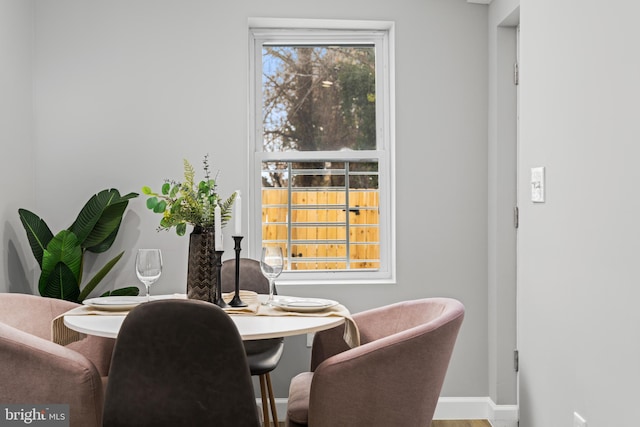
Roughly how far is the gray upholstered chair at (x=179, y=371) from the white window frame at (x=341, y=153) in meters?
1.95

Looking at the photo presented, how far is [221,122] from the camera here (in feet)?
11.8

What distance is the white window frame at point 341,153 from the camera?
149 inches

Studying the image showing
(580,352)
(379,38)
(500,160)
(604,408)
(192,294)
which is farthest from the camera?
(379,38)

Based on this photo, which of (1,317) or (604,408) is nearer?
(604,408)

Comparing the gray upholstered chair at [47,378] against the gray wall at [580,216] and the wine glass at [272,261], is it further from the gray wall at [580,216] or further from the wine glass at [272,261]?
the gray wall at [580,216]

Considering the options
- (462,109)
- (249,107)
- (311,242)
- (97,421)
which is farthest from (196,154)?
(97,421)

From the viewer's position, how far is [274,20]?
3643 mm

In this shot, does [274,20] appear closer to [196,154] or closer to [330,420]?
[196,154]

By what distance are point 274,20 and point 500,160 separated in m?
1.50

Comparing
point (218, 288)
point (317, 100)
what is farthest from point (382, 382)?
point (317, 100)

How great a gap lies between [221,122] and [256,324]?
1731mm

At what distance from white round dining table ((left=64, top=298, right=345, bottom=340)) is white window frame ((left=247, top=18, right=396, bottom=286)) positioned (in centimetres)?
151

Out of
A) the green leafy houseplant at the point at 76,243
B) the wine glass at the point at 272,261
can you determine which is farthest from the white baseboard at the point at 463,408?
the green leafy houseplant at the point at 76,243

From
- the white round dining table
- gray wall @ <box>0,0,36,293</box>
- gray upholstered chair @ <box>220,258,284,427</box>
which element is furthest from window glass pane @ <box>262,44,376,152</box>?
the white round dining table
